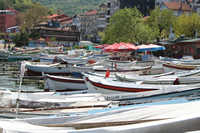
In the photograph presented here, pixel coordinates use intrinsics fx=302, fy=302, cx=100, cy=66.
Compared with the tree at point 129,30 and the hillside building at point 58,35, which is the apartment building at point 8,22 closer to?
the hillside building at point 58,35

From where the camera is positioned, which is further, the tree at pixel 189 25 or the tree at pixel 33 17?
the tree at pixel 33 17

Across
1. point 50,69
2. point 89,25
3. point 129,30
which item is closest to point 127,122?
point 50,69

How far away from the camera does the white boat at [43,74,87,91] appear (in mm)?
25139

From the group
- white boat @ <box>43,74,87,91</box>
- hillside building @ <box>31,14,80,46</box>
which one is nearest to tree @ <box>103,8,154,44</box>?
white boat @ <box>43,74,87,91</box>

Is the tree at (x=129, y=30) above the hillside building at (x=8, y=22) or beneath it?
beneath

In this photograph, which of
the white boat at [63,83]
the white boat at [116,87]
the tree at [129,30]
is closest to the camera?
the white boat at [116,87]

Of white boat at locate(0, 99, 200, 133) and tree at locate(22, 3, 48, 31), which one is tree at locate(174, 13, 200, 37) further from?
tree at locate(22, 3, 48, 31)

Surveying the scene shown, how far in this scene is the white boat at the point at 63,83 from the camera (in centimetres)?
2514

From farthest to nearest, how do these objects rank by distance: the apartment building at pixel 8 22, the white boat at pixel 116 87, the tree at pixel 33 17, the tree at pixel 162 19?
the apartment building at pixel 8 22, the tree at pixel 33 17, the tree at pixel 162 19, the white boat at pixel 116 87

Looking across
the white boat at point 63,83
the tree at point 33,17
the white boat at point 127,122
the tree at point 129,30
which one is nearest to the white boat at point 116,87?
the white boat at point 63,83

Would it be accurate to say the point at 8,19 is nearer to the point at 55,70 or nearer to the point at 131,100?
the point at 55,70

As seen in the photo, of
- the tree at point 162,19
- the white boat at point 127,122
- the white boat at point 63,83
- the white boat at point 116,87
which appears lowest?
the white boat at point 63,83

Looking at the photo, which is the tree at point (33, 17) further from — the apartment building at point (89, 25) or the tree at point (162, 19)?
the tree at point (162, 19)

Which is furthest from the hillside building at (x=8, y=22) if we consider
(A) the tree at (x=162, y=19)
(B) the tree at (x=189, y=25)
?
(B) the tree at (x=189, y=25)
